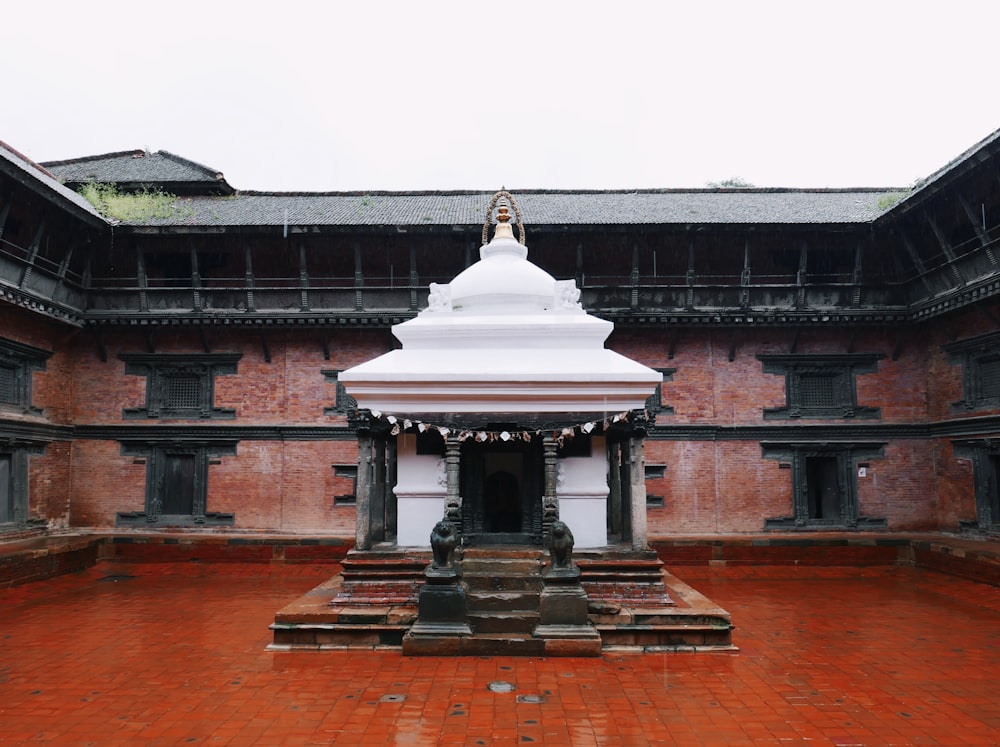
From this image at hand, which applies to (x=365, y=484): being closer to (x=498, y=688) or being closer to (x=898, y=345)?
(x=498, y=688)

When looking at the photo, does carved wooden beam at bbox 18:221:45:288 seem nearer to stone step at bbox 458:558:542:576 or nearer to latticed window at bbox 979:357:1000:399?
stone step at bbox 458:558:542:576

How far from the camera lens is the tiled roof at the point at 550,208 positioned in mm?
17766

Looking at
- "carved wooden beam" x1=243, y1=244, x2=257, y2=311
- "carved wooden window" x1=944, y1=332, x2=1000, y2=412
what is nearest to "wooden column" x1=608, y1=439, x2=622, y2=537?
"carved wooden window" x1=944, y1=332, x2=1000, y2=412

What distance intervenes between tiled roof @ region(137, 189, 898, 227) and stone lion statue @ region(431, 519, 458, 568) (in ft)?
31.6

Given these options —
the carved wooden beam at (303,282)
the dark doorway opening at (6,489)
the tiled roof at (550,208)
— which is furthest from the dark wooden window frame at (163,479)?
the tiled roof at (550,208)

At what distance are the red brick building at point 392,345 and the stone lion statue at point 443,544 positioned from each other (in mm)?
9295

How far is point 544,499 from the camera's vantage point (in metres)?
8.88

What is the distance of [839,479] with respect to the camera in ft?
55.9

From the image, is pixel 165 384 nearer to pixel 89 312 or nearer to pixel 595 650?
pixel 89 312

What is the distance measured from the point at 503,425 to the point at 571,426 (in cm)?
87

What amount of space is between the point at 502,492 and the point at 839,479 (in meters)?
10.7

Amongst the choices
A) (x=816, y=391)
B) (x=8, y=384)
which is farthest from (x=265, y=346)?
(x=816, y=391)

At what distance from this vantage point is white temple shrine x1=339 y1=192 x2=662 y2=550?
8.84 meters

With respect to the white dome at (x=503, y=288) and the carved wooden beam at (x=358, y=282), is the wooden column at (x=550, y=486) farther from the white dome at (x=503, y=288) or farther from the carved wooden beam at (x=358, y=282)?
the carved wooden beam at (x=358, y=282)
